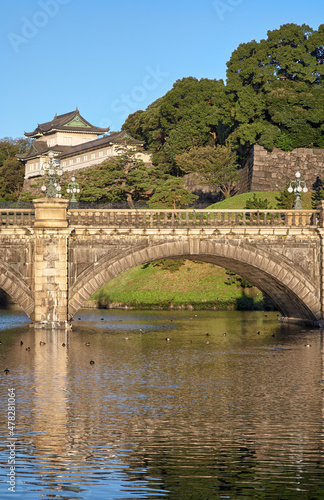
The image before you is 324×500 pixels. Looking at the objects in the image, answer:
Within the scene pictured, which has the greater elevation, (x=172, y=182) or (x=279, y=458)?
(x=172, y=182)

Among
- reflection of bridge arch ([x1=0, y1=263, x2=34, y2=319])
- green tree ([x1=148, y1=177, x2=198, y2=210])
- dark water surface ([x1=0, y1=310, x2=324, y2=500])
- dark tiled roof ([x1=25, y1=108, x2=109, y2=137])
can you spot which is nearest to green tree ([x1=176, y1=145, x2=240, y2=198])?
green tree ([x1=148, y1=177, x2=198, y2=210])

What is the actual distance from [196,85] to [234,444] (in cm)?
9992

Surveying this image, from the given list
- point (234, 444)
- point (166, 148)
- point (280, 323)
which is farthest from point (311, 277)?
point (166, 148)

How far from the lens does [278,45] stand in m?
93.8

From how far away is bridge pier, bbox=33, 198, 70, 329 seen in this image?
149 ft

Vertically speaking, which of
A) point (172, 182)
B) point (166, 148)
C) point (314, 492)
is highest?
point (166, 148)

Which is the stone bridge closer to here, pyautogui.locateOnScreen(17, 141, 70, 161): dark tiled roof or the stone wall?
the stone wall

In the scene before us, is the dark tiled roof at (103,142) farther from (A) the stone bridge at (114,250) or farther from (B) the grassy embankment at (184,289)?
(A) the stone bridge at (114,250)

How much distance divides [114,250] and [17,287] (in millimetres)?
6697

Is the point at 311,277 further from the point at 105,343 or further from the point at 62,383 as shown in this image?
the point at 62,383

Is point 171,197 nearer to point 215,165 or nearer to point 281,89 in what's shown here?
point 215,165

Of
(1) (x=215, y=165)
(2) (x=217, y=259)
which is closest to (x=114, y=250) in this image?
(2) (x=217, y=259)

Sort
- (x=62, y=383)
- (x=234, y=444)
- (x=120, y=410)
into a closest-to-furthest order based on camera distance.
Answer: (x=234, y=444) → (x=120, y=410) → (x=62, y=383)

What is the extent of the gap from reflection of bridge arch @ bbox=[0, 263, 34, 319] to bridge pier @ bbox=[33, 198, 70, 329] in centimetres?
80
